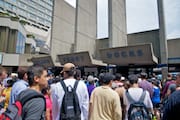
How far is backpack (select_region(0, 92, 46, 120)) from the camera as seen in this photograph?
1248 millimetres

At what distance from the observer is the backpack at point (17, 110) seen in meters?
1.25

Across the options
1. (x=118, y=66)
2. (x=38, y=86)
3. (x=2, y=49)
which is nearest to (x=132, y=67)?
(x=118, y=66)

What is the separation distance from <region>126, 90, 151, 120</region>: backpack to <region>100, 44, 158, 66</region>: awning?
→ 33.6 ft

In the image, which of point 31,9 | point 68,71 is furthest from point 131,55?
point 31,9

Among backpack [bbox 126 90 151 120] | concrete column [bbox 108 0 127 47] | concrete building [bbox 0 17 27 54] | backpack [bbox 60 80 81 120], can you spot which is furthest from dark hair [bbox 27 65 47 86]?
concrete building [bbox 0 17 27 54]

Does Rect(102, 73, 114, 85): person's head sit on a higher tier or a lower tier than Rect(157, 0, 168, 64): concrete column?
lower

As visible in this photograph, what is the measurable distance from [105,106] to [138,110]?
605 mm

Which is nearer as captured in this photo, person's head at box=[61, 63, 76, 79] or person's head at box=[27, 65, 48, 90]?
person's head at box=[27, 65, 48, 90]

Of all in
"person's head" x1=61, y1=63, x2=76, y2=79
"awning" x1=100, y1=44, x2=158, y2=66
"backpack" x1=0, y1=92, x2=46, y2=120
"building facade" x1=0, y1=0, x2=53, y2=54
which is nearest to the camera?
"backpack" x1=0, y1=92, x2=46, y2=120

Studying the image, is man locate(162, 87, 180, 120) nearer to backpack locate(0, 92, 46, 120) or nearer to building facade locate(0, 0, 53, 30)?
backpack locate(0, 92, 46, 120)

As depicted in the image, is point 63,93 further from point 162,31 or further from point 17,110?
point 162,31

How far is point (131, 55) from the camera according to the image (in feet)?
44.7

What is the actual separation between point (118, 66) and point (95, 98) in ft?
46.4

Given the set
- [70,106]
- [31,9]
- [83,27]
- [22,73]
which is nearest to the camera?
[70,106]
